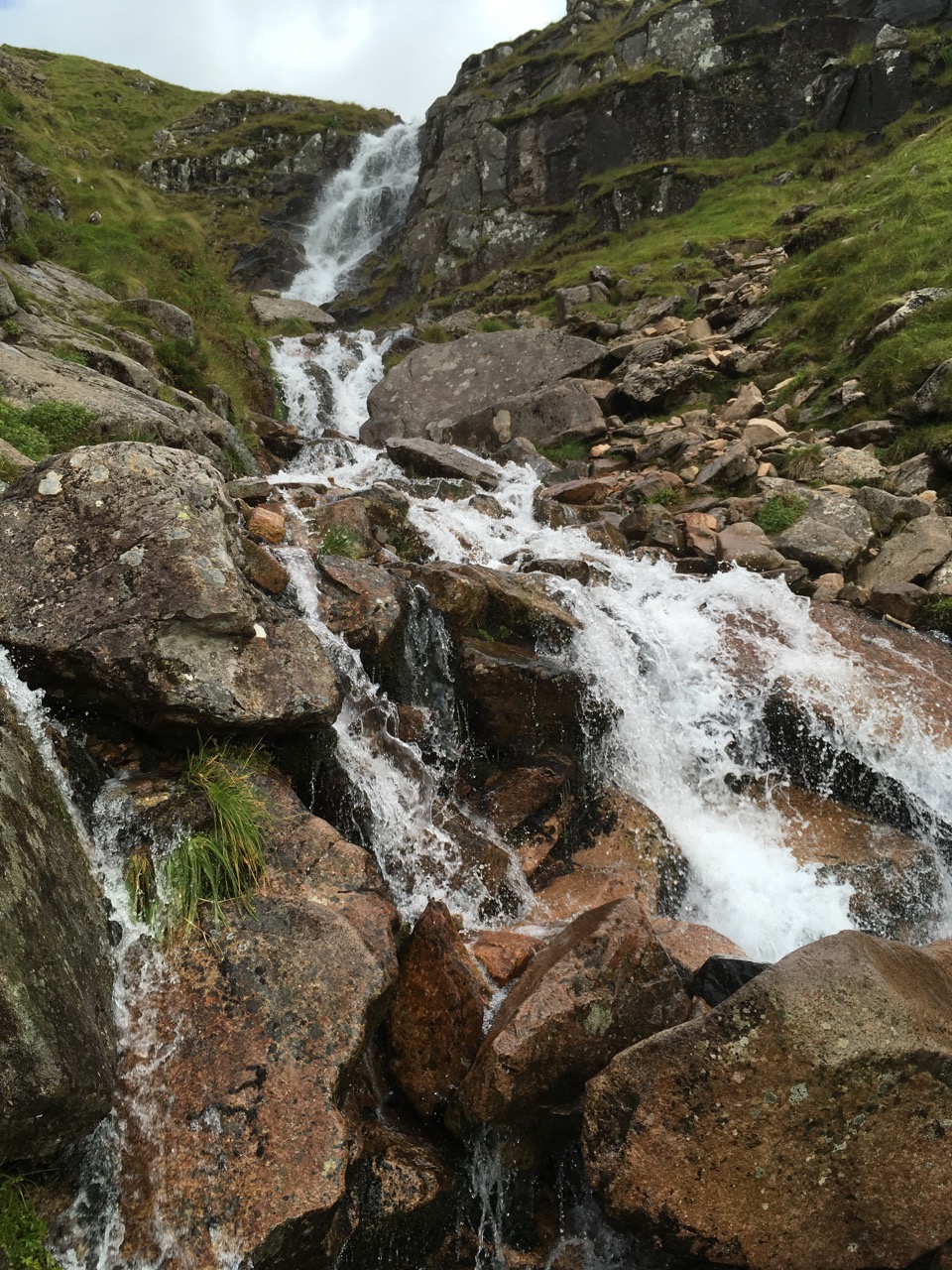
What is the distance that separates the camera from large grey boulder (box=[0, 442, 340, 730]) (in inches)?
208

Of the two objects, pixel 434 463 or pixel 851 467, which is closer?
pixel 851 467

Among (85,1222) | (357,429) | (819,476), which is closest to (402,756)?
(85,1222)

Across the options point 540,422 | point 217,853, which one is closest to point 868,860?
point 217,853

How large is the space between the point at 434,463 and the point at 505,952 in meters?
11.0

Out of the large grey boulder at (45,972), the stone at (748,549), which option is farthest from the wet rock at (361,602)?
the stone at (748,549)

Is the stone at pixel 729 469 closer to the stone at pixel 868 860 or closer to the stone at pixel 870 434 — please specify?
the stone at pixel 870 434

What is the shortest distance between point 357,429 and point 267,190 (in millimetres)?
36072

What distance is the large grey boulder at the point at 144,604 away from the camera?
5.28m

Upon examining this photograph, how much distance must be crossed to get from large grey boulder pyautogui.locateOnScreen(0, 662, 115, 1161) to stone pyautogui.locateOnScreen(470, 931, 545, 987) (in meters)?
2.77

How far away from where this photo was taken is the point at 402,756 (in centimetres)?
767

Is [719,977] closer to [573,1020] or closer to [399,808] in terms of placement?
[573,1020]

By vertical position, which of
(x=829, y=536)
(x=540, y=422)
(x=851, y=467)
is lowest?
(x=829, y=536)

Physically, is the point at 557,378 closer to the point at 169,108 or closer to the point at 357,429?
the point at 357,429

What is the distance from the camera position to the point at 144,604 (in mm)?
5512
